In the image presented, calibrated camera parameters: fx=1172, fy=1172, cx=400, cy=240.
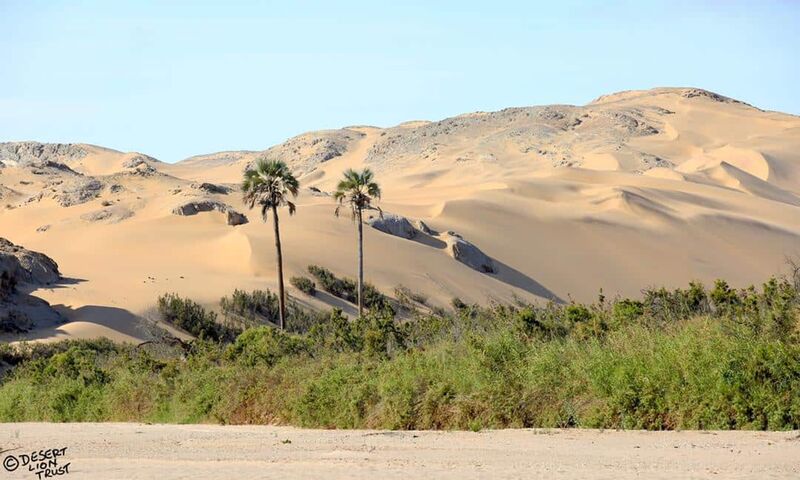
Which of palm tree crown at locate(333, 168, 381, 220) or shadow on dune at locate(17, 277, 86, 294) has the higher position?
palm tree crown at locate(333, 168, 381, 220)

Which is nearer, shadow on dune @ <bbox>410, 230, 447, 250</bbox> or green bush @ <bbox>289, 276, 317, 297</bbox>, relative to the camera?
green bush @ <bbox>289, 276, 317, 297</bbox>

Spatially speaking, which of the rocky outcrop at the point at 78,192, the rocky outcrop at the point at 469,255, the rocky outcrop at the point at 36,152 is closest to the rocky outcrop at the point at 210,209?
the rocky outcrop at the point at 78,192

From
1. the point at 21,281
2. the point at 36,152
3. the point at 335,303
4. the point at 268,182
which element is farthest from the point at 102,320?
the point at 36,152

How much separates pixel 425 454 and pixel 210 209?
5567 cm

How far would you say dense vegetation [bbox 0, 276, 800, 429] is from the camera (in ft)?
46.3

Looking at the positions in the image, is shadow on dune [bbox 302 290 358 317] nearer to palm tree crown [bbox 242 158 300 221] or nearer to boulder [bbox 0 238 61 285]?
palm tree crown [bbox 242 158 300 221]

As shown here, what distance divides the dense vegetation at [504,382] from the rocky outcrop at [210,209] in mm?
40432

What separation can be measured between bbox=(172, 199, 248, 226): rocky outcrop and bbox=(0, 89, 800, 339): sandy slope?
0.93 m

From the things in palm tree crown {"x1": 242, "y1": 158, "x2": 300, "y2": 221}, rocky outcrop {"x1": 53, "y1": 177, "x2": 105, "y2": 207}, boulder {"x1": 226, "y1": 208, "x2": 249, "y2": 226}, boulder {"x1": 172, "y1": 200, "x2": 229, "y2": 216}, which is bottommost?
boulder {"x1": 226, "y1": 208, "x2": 249, "y2": 226}

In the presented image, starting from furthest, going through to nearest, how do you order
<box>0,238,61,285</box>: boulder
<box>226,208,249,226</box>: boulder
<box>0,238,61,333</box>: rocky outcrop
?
1. <box>226,208,249,226</box>: boulder
2. <box>0,238,61,285</box>: boulder
3. <box>0,238,61,333</box>: rocky outcrop

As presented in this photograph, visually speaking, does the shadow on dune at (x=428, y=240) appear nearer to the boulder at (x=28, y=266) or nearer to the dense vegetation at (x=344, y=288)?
the dense vegetation at (x=344, y=288)

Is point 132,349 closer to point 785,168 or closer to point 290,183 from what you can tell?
point 290,183

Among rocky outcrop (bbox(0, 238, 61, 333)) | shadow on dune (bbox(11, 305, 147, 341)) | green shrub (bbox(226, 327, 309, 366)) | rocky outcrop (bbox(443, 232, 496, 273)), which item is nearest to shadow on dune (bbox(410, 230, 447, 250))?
rocky outcrop (bbox(443, 232, 496, 273))

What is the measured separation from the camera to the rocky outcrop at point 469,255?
2405 inches
